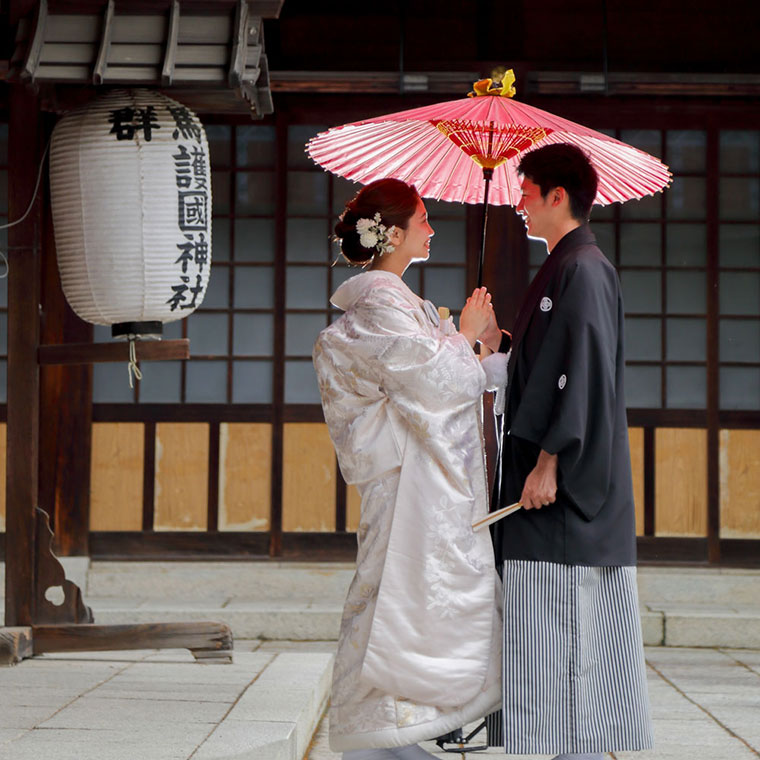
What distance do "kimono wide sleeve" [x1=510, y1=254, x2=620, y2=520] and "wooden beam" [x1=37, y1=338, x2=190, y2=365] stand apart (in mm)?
2388

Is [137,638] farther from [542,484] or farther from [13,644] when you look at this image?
[542,484]

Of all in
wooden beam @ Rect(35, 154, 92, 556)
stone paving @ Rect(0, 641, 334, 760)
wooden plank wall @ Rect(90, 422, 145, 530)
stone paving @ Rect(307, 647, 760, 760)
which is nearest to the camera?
stone paving @ Rect(0, 641, 334, 760)

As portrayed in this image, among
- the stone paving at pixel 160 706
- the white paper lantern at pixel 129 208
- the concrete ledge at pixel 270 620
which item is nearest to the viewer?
the stone paving at pixel 160 706

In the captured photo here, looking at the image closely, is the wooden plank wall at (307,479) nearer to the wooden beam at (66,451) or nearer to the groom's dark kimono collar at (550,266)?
the wooden beam at (66,451)

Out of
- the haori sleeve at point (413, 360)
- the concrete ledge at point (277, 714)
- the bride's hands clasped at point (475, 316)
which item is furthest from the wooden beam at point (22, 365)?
the bride's hands clasped at point (475, 316)

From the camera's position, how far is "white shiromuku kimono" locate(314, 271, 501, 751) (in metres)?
3.72

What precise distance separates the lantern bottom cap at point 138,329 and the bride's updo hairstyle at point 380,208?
6.18 feet

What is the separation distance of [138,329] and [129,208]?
1.94ft

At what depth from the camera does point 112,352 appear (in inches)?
228

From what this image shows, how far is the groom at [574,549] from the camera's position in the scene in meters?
3.64

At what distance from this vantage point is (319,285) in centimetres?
870

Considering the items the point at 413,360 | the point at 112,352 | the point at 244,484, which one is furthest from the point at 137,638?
the point at 244,484

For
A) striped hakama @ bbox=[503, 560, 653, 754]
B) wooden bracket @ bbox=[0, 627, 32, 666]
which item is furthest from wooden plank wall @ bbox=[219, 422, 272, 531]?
striped hakama @ bbox=[503, 560, 653, 754]

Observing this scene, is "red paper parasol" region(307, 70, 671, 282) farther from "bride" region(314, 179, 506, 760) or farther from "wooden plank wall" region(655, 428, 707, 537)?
"wooden plank wall" region(655, 428, 707, 537)
